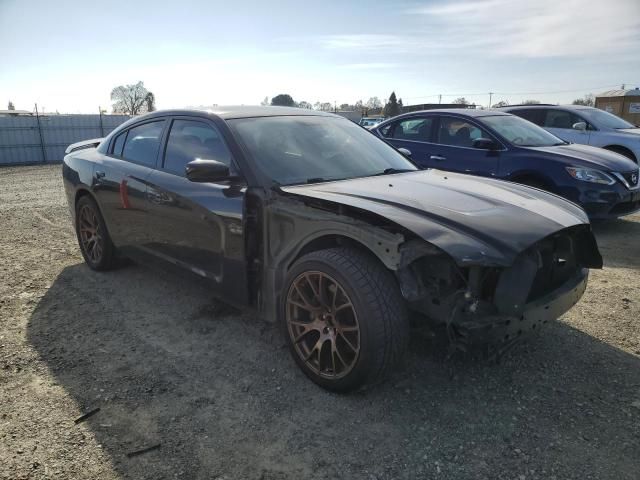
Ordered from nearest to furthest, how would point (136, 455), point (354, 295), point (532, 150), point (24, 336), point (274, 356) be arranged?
point (136, 455) → point (354, 295) → point (274, 356) → point (24, 336) → point (532, 150)

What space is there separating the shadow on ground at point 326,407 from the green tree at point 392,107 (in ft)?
158

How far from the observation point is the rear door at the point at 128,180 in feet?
12.9

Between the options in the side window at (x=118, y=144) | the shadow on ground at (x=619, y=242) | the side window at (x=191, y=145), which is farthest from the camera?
the shadow on ground at (x=619, y=242)

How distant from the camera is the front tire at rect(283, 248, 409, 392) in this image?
2.45 m

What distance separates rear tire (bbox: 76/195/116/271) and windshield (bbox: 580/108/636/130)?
8.42 metres

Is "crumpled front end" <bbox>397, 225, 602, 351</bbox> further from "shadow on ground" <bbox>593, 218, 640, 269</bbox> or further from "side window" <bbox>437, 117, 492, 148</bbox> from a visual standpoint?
"side window" <bbox>437, 117, 492, 148</bbox>

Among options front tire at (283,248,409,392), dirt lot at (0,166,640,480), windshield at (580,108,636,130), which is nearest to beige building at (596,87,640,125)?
windshield at (580,108,636,130)

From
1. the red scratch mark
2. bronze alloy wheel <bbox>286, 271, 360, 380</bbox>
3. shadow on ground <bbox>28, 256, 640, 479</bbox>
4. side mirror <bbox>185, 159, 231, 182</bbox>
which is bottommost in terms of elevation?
shadow on ground <bbox>28, 256, 640, 479</bbox>

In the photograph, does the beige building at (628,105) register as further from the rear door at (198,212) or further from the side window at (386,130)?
the rear door at (198,212)

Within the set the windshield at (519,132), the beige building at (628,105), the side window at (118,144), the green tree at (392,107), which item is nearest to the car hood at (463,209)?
the side window at (118,144)

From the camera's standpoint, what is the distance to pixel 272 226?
298cm

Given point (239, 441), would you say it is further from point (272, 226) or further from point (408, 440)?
point (272, 226)

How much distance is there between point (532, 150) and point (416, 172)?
10.8ft

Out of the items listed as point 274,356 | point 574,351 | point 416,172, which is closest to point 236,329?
point 274,356
